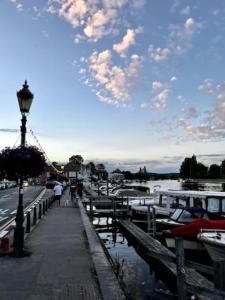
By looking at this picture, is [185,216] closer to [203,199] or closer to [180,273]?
[203,199]

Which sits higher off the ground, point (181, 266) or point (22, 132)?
point (22, 132)

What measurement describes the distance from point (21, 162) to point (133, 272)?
6.19 metres

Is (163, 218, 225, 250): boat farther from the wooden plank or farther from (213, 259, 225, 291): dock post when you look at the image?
(213, 259, 225, 291): dock post

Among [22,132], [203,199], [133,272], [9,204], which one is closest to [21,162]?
[22,132]

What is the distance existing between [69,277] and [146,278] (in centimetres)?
598

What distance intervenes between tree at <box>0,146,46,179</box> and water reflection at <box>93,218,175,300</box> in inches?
145

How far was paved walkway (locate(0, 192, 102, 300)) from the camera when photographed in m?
8.05

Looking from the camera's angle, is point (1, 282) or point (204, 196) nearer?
point (1, 282)

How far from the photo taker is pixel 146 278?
14688 millimetres

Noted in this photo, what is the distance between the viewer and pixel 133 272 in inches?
610

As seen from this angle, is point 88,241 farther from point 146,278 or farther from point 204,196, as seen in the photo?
point 204,196

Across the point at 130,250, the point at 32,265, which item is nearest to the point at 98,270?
the point at 32,265

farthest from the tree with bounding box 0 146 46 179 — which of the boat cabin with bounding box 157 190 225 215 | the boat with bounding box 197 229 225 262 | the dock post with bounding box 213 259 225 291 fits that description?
the boat cabin with bounding box 157 190 225 215

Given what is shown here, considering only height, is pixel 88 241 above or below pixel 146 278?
above
